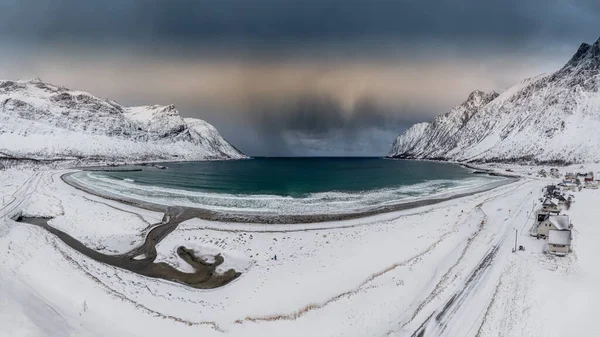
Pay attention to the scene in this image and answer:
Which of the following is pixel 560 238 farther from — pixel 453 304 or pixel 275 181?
pixel 275 181

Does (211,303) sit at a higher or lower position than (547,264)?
lower

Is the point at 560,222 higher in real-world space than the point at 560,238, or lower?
higher

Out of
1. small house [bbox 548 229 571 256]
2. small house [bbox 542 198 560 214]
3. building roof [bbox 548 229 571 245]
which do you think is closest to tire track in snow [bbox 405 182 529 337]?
small house [bbox 548 229 571 256]

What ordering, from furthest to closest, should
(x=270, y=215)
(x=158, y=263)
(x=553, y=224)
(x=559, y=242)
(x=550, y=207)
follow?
(x=270, y=215) < (x=550, y=207) < (x=553, y=224) < (x=158, y=263) < (x=559, y=242)

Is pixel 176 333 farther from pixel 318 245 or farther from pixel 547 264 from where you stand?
pixel 547 264

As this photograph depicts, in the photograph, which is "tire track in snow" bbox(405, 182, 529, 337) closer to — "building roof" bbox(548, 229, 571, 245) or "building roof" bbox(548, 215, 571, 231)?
"building roof" bbox(548, 229, 571, 245)

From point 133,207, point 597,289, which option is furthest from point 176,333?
point 133,207

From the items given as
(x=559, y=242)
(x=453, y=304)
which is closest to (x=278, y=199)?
(x=453, y=304)
